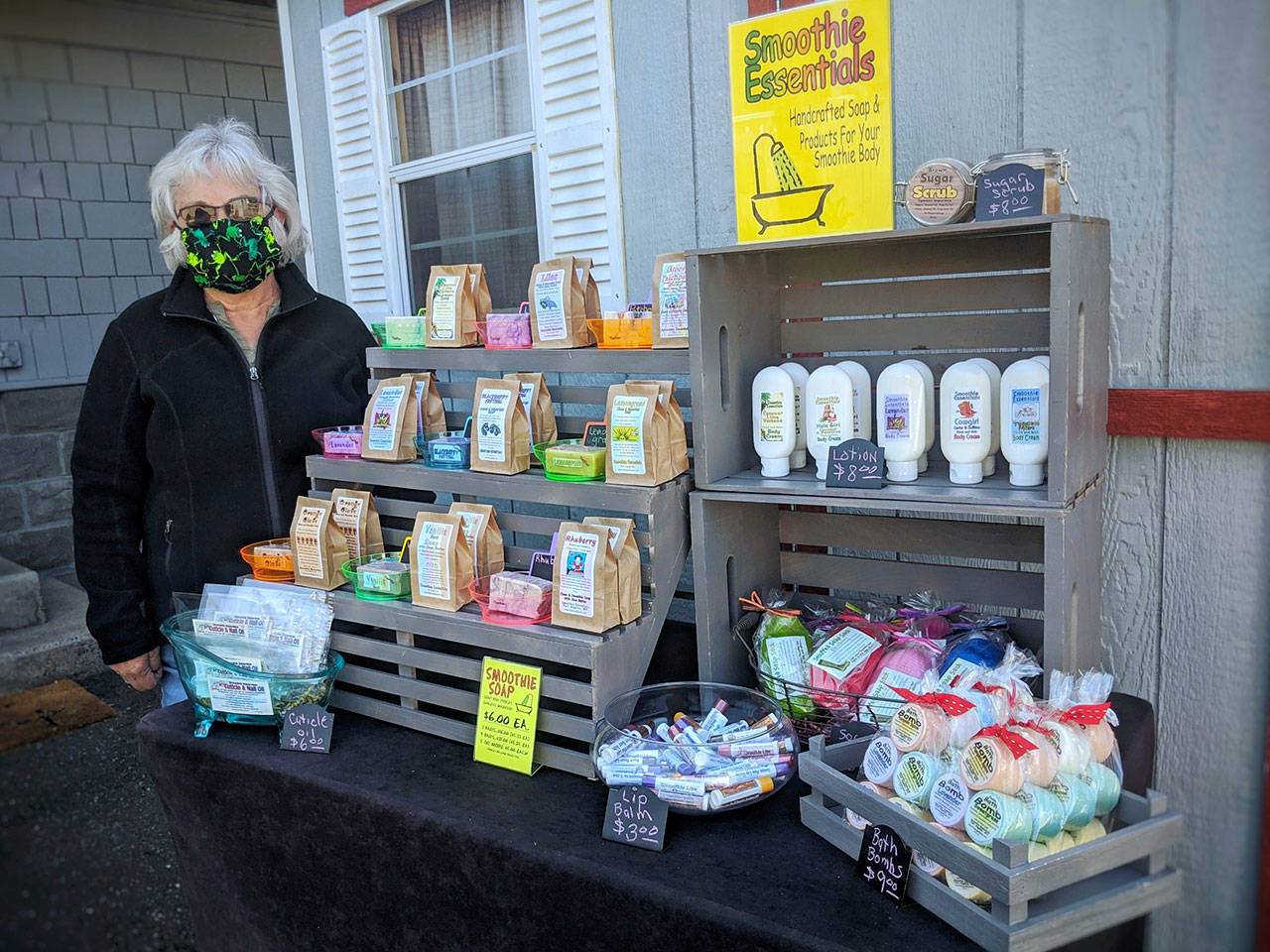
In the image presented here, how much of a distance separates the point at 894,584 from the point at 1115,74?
1147 mm

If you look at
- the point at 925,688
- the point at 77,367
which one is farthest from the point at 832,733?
the point at 77,367

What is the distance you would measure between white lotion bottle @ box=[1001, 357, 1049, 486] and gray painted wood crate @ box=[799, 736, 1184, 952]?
553 millimetres

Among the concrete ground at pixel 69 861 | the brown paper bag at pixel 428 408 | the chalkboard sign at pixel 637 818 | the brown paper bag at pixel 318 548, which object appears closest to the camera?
the concrete ground at pixel 69 861

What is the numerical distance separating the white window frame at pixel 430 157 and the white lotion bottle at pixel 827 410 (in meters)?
1.61

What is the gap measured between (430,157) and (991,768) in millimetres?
3028

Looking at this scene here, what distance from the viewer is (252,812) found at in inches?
71.5

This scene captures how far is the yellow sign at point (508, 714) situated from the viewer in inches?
65.7

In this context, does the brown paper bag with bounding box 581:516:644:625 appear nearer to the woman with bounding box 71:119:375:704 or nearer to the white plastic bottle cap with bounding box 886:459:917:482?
the white plastic bottle cap with bounding box 886:459:917:482

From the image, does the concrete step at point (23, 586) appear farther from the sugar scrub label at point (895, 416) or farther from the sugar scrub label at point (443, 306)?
the sugar scrub label at point (895, 416)

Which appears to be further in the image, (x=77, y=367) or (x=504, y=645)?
(x=77, y=367)

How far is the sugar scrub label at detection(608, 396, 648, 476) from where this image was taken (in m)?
1.71

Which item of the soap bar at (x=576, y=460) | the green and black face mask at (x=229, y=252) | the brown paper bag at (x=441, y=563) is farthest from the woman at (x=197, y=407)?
the soap bar at (x=576, y=460)

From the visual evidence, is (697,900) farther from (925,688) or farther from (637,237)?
(637,237)

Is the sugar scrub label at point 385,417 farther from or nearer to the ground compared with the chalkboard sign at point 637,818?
farther from the ground
